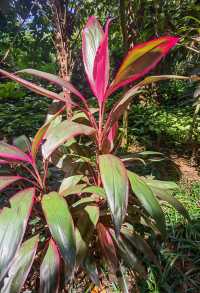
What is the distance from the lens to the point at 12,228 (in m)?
1.17

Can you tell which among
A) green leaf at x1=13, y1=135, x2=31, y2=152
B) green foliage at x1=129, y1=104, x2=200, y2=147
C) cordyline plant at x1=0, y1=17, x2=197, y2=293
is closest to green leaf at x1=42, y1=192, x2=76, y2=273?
cordyline plant at x1=0, y1=17, x2=197, y2=293

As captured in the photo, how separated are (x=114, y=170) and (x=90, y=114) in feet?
1.07

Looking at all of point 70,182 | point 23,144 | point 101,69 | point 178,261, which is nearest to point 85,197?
point 70,182

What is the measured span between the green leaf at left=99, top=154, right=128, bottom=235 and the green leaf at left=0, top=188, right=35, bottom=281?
261 mm

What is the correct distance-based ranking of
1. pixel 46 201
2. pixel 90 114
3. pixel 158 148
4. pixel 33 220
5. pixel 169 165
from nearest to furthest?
pixel 46 201 → pixel 90 114 → pixel 33 220 → pixel 169 165 → pixel 158 148

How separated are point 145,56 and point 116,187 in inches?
16.9

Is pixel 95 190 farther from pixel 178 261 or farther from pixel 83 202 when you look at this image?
pixel 178 261

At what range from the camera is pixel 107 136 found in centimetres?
149

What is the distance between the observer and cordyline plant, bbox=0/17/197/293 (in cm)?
117

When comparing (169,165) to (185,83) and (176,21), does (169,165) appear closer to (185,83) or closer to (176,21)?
(176,21)

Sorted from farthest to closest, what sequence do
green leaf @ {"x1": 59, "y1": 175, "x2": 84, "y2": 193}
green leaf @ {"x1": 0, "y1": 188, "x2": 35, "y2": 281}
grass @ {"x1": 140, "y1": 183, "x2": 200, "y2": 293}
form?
grass @ {"x1": 140, "y1": 183, "x2": 200, "y2": 293} → green leaf @ {"x1": 59, "y1": 175, "x2": 84, "y2": 193} → green leaf @ {"x1": 0, "y1": 188, "x2": 35, "y2": 281}

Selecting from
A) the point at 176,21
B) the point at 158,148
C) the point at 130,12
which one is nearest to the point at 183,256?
the point at 158,148

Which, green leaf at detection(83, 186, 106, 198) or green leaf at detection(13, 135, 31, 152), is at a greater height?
green leaf at detection(13, 135, 31, 152)

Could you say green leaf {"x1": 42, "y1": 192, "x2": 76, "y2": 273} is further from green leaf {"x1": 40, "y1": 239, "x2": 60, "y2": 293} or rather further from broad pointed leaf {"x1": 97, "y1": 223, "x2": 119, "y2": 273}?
broad pointed leaf {"x1": 97, "y1": 223, "x2": 119, "y2": 273}
